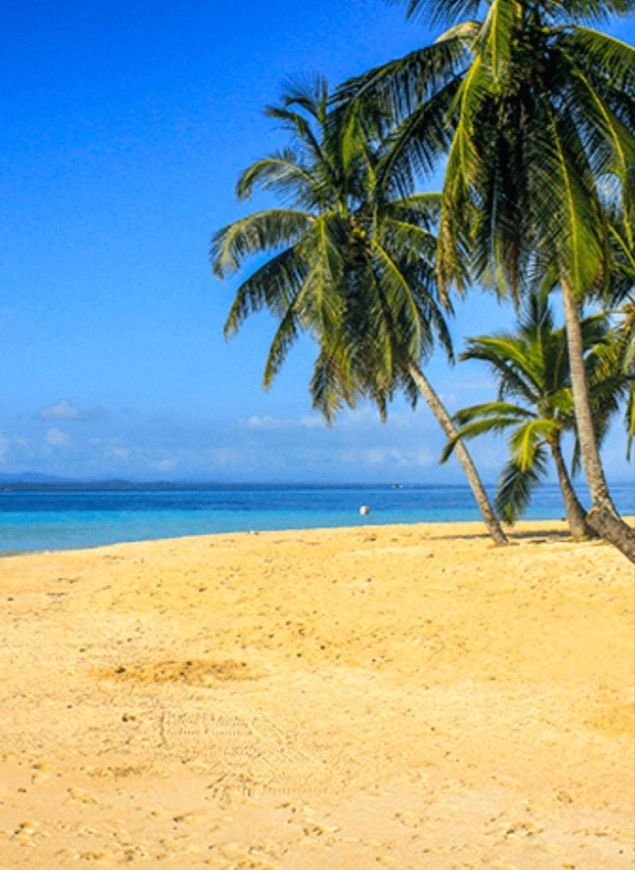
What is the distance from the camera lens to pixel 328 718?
7.78 m

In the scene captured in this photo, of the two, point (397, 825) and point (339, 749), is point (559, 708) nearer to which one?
point (339, 749)

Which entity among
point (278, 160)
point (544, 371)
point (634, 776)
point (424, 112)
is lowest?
point (634, 776)

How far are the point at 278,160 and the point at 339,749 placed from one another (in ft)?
50.1

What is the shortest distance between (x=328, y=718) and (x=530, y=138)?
28.8 ft

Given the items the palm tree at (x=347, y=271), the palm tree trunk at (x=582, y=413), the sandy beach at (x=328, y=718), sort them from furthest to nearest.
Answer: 1. the palm tree at (x=347, y=271)
2. the palm tree trunk at (x=582, y=413)
3. the sandy beach at (x=328, y=718)

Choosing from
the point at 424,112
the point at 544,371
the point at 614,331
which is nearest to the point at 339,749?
the point at 424,112

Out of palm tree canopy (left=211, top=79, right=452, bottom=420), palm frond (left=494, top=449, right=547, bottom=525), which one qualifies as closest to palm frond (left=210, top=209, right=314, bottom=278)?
palm tree canopy (left=211, top=79, right=452, bottom=420)

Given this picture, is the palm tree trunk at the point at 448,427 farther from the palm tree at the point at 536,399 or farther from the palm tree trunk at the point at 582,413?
the palm tree trunk at the point at 582,413

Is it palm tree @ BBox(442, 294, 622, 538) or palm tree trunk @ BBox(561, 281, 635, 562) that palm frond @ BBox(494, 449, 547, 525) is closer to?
palm tree @ BBox(442, 294, 622, 538)

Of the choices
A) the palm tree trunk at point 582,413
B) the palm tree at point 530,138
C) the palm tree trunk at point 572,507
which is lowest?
the palm tree trunk at point 572,507

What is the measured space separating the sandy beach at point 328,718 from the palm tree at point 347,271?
5.29 meters

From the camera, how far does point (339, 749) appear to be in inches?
277


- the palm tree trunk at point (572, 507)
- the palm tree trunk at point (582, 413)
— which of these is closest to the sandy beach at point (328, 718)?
the palm tree trunk at point (582, 413)

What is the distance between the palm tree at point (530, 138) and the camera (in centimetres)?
1166
